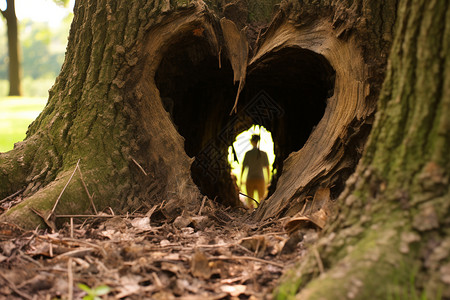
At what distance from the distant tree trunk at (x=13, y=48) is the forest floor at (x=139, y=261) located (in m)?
14.1

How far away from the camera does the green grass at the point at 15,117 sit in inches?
297

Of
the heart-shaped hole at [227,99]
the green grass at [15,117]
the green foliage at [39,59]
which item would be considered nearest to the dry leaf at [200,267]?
the heart-shaped hole at [227,99]

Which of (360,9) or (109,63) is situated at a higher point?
(360,9)

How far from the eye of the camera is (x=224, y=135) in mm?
5840

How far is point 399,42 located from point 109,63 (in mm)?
2421

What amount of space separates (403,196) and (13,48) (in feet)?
55.2

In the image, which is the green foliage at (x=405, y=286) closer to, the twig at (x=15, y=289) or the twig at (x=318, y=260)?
the twig at (x=318, y=260)

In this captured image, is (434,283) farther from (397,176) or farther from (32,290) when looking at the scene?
(32,290)

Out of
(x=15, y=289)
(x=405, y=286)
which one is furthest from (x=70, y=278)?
(x=405, y=286)

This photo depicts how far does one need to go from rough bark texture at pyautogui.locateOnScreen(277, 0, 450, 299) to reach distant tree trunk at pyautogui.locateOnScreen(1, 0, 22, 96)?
1536 cm

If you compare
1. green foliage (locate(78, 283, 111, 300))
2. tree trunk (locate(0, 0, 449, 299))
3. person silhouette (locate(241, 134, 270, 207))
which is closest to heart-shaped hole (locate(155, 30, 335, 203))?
tree trunk (locate(0, 0, 449, 299))

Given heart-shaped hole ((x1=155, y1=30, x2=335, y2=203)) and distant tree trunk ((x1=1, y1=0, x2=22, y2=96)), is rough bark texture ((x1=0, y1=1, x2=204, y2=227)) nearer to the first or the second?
heart-shaped hole ((x1=155, y1=30, x2=335, y2=203))

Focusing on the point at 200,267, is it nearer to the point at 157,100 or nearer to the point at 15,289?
the point at 15,289

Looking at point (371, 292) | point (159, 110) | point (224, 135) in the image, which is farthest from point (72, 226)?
point (224, 135)
